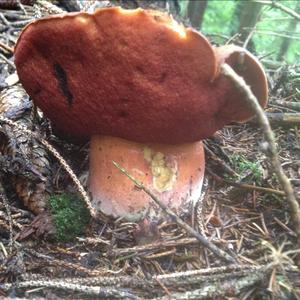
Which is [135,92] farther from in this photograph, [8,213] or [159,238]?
[8,213]

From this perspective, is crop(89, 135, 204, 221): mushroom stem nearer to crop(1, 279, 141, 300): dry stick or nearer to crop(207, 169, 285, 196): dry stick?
crop(207, 169, 285, 196): dry stick

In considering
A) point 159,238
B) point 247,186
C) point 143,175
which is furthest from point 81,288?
point 247,186

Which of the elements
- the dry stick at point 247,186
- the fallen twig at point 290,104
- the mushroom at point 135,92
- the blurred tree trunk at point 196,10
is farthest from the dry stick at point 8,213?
the blurred tree trunk at point 196,10

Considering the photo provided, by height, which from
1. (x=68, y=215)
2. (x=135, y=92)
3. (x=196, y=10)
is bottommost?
(x=196, y=10)

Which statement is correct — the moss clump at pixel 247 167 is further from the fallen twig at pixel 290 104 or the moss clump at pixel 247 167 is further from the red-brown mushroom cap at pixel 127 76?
the fallen twig at pixel 290 104

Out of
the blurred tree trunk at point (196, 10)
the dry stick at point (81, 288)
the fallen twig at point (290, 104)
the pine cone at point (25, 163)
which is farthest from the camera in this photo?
the blurred tree trunk at point (196, 10)

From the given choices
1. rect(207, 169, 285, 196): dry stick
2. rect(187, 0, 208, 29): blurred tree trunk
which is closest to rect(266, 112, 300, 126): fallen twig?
rect(207, 169, 285, 196): dry stick
